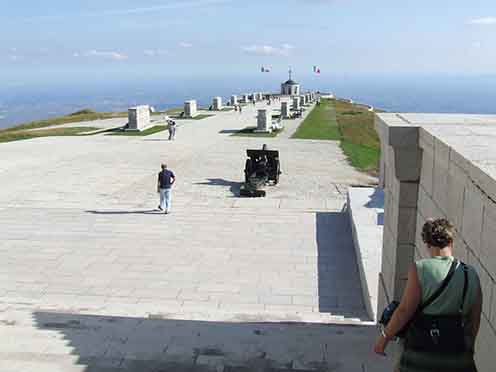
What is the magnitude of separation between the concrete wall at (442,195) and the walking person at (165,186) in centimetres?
745

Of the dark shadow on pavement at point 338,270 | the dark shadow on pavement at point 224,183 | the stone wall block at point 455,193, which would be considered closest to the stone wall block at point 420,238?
the stone wall block at point 455,193

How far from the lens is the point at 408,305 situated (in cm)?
318

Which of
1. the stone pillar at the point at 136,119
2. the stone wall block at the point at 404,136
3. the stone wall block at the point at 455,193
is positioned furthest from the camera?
the stone pillar at the point at 136,119

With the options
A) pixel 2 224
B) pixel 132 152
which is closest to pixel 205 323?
pixel 2 224

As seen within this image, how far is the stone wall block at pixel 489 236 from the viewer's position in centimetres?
326

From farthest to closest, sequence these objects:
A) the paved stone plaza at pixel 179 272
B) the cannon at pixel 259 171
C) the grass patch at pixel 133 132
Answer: the grass patch at pixel 133 132, the cannon at pixel 259 171, the paved stone plaza at pixel 179 272

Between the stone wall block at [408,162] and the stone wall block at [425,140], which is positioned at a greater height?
the stone wall block at [425,140]

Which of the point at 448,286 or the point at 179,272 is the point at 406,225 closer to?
the point at 448,286

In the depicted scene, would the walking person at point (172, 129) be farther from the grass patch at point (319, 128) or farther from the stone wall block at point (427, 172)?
the stone wall block at point (427, 172)

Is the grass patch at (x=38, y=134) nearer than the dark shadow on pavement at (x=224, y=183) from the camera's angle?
No

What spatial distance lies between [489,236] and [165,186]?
35.0 feet

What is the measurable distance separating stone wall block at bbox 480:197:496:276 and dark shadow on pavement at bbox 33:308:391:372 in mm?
2101

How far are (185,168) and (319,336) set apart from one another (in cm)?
1492

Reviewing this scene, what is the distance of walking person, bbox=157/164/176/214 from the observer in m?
13.4
